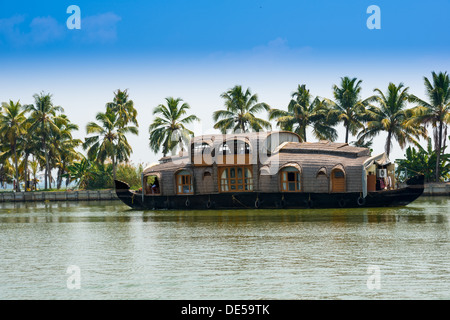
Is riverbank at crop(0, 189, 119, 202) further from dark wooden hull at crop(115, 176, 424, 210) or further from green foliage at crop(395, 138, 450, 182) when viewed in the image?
green foliage at crop(395, 138, 450, 182)

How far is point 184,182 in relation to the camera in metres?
34.8

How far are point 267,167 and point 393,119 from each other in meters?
20.8

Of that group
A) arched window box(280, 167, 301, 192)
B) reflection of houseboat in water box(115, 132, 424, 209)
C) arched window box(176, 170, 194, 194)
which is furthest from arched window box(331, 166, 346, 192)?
arched window box(176, 170, 194, 194)

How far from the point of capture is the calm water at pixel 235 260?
11078 mm

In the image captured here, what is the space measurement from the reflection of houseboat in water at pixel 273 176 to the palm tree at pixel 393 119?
14813 mm

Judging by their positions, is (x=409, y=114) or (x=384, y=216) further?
(x=409, y=114)

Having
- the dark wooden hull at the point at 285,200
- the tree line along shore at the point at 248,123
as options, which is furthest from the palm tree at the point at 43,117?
the dark wooden hull at the point at 285,200

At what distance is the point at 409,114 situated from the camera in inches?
1940

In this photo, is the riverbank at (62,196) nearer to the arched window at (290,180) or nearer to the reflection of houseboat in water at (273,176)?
the reflection of houseboat in water at (273,176)

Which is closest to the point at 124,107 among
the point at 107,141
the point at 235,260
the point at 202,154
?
the point at 107,141

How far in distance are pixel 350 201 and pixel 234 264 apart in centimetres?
1834

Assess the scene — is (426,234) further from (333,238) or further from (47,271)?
(47,271)
